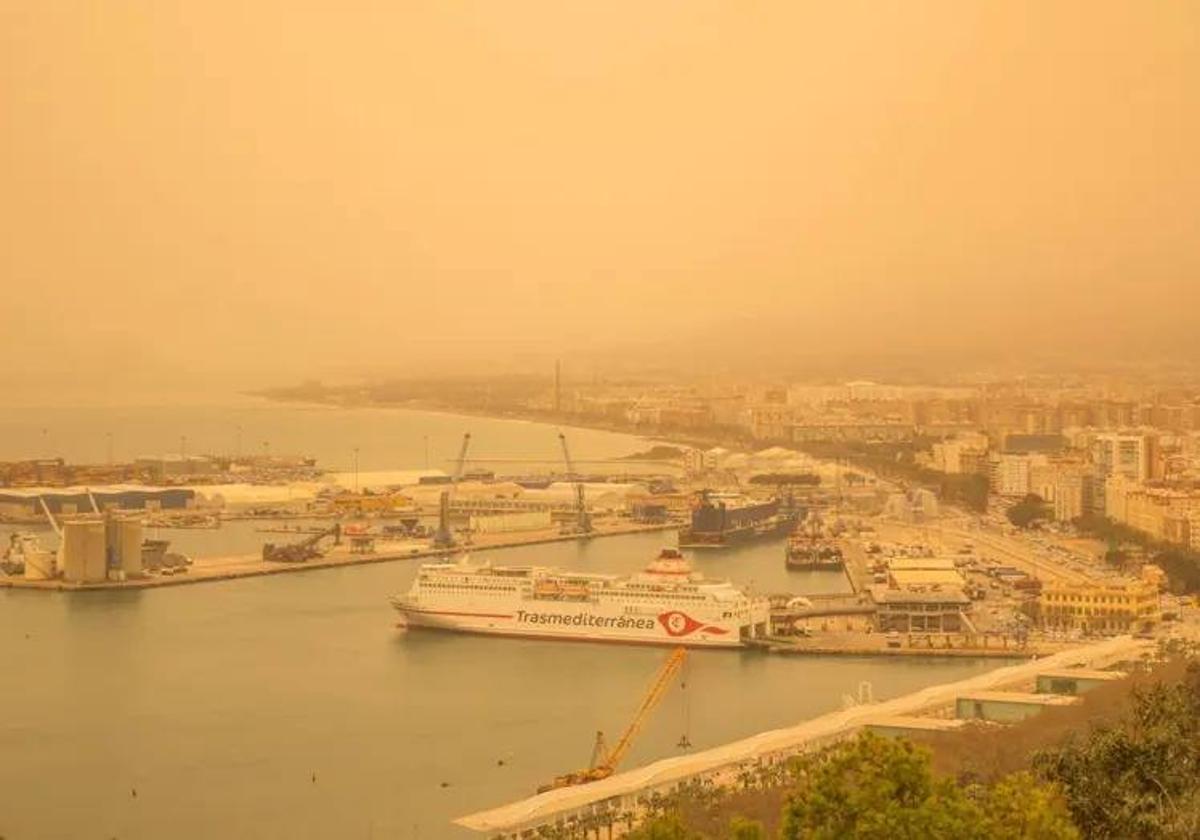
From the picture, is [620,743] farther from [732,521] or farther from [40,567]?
[732,521]

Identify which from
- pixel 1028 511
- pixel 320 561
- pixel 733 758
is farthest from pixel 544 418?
pixel 733 758

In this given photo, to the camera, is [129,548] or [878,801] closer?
[878,801]

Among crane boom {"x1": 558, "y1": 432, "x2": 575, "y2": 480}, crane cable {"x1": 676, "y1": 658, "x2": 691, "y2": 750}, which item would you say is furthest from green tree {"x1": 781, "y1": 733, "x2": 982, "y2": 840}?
crane boom {"x1": 558, "y1": 432, "x2": 575, "y2": 480}

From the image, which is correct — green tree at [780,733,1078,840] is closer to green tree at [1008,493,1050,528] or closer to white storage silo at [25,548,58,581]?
white storage silo at [25,548,58,581]

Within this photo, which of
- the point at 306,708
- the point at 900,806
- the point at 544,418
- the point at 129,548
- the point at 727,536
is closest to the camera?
the point at 900,806

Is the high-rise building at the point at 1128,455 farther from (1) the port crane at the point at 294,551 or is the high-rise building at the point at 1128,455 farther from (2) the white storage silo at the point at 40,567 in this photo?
(2) the white storage silo at the point at 40,567
